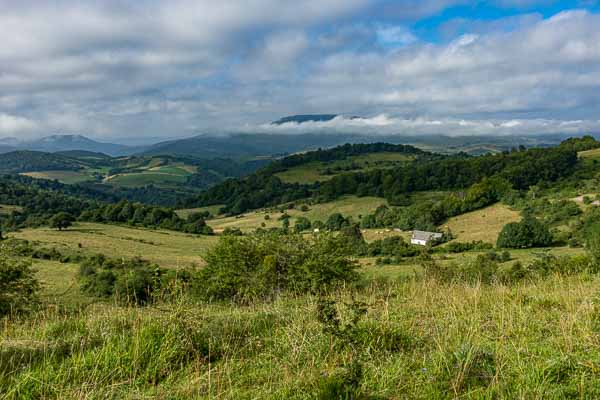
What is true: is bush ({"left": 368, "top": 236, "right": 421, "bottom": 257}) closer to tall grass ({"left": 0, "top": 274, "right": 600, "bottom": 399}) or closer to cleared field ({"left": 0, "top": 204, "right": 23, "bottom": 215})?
tall grass ({"left": 0, "top": 274, "right": 600, "bottom": 399})

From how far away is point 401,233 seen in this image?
95.0 metres

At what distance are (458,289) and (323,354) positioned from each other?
14.9ft

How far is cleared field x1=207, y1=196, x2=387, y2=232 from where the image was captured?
11900cm

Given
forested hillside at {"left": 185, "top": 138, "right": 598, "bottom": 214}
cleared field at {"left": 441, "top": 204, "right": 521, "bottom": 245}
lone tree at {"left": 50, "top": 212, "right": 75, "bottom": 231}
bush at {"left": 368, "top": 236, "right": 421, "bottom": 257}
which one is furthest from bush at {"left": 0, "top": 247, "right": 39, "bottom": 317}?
forested hillside at {"left": 185, "top": 138, "right": 598, "bottom": 214}

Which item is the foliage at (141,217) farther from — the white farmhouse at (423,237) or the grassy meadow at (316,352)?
the grassy meadow at (316,352)

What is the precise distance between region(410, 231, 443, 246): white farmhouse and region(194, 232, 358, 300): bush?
60034mm

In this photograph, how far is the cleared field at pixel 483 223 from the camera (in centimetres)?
8075

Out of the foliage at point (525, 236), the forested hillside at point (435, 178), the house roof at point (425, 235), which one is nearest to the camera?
the foliage at point (525, 236)

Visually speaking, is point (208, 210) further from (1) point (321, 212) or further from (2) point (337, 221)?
(2) point (337, 221)

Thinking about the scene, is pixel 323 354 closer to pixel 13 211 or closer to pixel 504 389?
pixel 504 389

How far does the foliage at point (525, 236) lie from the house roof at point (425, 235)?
1402 cm

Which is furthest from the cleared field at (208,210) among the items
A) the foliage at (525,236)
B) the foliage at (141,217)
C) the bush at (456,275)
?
the bush at (456,275)

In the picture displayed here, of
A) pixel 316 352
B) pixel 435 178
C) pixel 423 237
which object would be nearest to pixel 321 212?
pixel 423 237

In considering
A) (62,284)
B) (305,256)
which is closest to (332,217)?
(62,284)
